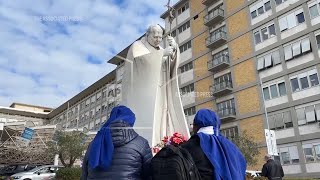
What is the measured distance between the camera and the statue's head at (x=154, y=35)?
6.13m

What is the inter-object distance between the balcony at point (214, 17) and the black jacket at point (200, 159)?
115ft

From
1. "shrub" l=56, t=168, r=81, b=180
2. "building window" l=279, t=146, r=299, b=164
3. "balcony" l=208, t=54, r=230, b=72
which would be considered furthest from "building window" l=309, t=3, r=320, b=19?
"shrub" l=56, t=168, r=81, b=180

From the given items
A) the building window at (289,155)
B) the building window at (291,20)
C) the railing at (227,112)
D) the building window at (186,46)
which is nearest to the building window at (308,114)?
the building window at (289,155)

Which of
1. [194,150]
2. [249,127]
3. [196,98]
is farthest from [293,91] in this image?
[194,150]

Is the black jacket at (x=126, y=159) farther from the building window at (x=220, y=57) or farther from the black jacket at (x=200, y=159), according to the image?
the building window at (x=220, y=57)

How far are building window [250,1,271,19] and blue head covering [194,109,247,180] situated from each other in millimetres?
31291

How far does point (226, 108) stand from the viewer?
113 feet

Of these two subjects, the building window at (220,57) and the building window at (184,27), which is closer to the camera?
the building window at (220,57)

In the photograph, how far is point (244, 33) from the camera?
113ft

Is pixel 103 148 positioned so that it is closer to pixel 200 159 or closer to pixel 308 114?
pixel 200 159

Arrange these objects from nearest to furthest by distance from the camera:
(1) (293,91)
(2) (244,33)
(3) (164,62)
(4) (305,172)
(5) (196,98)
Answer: (3) (164,62), (4) (305,172), (1) (293,91), (2) (244,33), (5) (196,98)

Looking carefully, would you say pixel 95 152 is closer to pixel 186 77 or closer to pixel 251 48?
pixel 251 48

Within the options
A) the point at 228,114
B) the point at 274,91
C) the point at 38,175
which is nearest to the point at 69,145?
the point at 38,175

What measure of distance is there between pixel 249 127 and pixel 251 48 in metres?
7.61
